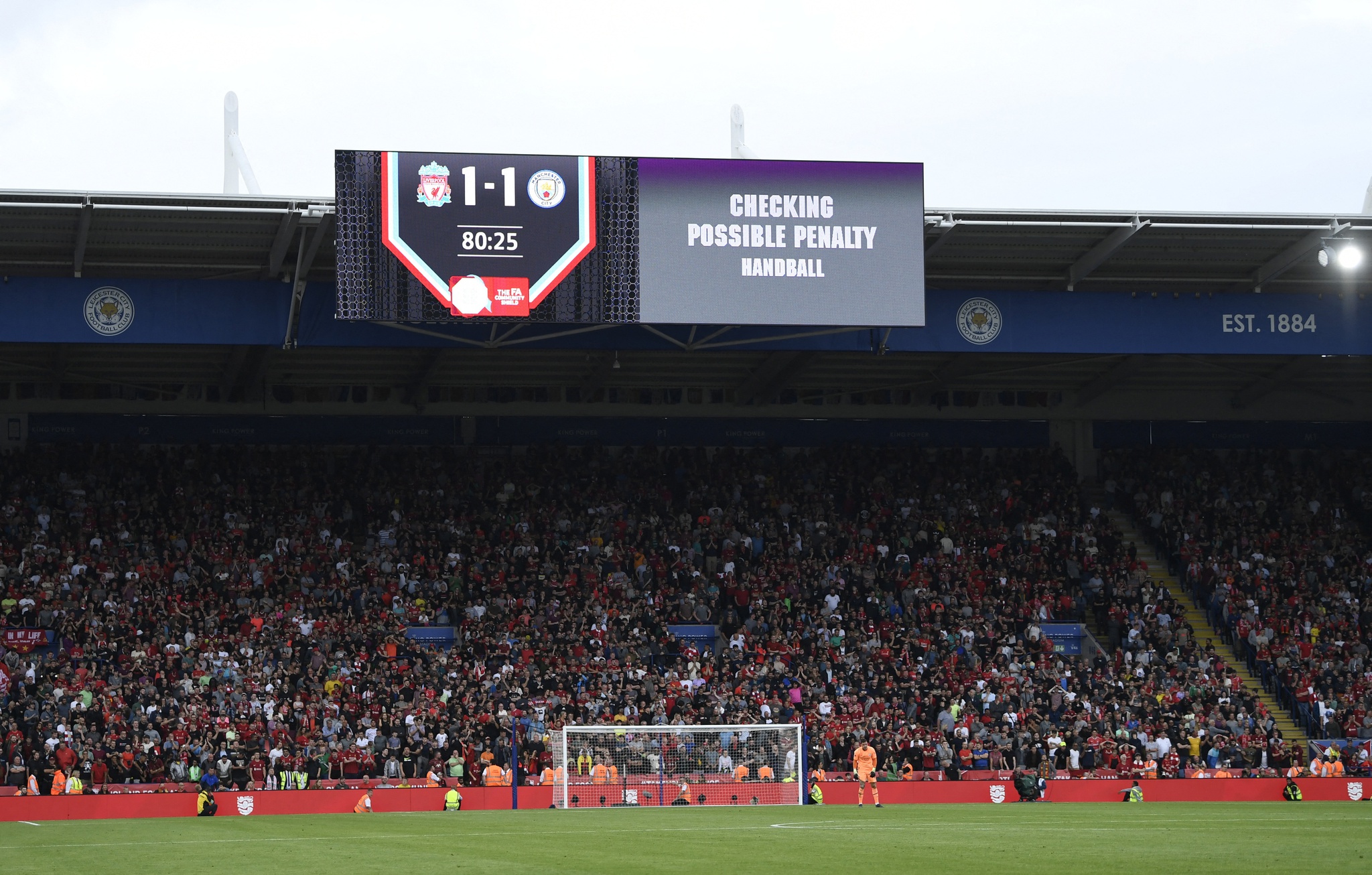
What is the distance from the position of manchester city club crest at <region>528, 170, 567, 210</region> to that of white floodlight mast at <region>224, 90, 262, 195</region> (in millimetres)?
5547

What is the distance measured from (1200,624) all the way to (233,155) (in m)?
26.6

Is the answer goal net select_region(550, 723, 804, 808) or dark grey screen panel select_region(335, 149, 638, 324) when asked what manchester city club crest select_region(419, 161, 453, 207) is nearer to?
dark grey screen panel select_region(335, 149, 638, 324)

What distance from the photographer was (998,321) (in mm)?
36188

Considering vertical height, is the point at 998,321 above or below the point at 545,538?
above

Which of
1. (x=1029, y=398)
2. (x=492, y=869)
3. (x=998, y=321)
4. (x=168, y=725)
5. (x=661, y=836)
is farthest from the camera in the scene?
(x=1029, y=398)

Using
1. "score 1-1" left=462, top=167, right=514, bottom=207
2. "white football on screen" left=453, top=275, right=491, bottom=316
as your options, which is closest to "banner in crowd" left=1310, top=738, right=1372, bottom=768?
"white football on screen" left=453, top=275, right=491, bottom=316

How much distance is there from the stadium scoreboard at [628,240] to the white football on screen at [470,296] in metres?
0.03

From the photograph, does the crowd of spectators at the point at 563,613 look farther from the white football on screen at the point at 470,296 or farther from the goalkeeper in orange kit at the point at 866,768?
the white football on screen at the point at 470,296

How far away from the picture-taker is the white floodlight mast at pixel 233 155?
1273 inches

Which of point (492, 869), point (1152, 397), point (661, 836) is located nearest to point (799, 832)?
point (661, 836)

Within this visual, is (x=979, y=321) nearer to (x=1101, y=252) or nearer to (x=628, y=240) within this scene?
(x=1101, y=252)

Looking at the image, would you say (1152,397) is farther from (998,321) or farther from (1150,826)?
(1150,826)

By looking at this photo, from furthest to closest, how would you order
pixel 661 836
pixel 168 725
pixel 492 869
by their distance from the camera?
pixel 168 725, pixel 661 836, pixel 492 869

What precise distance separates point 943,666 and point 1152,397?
1383 cm
